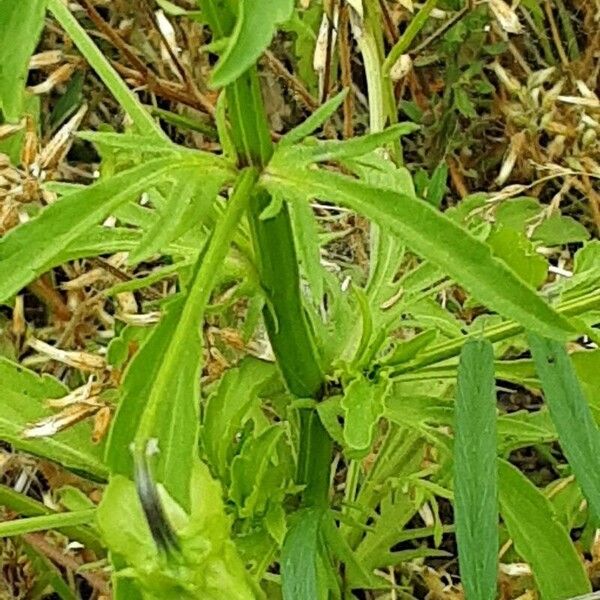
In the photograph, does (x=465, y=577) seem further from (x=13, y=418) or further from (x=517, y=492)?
(x=13, y=418)

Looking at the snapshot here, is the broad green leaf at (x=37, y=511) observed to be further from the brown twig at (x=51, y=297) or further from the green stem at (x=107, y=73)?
the green stem at (x=107, y=73)

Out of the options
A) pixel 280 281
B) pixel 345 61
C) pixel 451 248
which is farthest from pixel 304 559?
pixel 345 61

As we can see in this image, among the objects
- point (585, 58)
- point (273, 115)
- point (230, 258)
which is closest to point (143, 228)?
point (230, 258)

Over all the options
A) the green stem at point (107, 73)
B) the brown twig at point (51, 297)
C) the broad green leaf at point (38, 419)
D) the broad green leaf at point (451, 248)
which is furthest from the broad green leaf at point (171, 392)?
the brown twig at point (51, 297)

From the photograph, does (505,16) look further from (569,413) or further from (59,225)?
(59,225)

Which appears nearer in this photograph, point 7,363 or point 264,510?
point 264,510

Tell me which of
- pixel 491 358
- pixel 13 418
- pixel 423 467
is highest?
pixel 491 358

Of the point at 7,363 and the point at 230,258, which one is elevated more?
the point at 230,258
